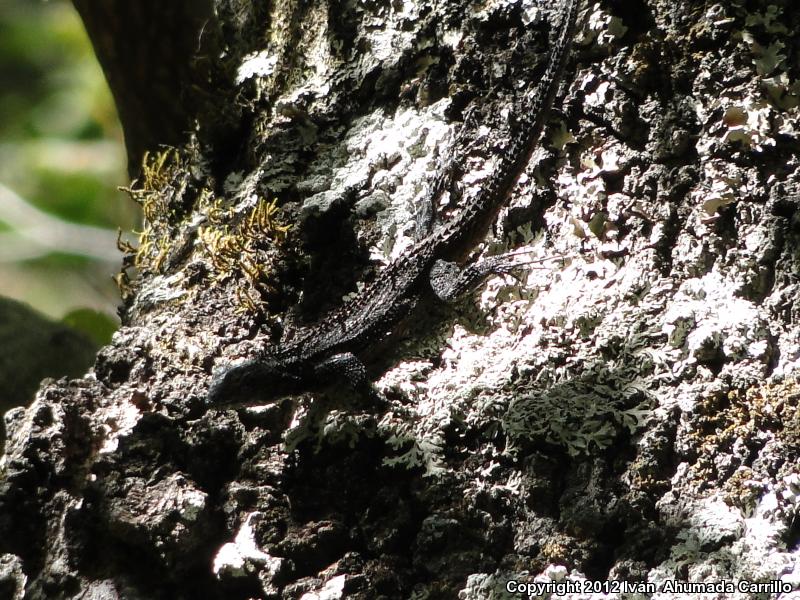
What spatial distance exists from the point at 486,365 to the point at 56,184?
363cm

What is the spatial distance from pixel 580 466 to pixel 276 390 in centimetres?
109

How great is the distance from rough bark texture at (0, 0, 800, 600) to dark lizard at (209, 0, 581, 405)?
69 millimetres

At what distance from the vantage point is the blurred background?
400 centimetres

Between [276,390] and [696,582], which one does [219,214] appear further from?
[696,582]

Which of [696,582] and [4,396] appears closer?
[696,582]

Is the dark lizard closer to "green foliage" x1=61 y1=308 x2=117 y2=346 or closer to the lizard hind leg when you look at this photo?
the lizard hind leg

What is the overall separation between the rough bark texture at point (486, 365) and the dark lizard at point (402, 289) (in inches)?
2.7

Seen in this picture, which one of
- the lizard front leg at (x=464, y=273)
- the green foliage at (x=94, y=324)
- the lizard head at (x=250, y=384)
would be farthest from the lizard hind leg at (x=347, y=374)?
the green foliage at (x=94, y=324)

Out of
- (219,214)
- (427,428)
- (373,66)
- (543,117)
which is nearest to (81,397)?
(219,214)

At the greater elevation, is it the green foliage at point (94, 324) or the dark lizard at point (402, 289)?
the green foliage at point (94, 324)

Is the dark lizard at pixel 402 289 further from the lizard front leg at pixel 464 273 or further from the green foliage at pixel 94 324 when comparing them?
the green foliage at pixel 94 324

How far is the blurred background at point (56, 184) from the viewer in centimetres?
400

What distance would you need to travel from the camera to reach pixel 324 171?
3092mm

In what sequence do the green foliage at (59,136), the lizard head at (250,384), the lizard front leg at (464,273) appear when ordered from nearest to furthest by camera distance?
1. the lizard head at (250,384)
2. the lizard front leg at (464,273)
3. the green foliage at (59,136)
